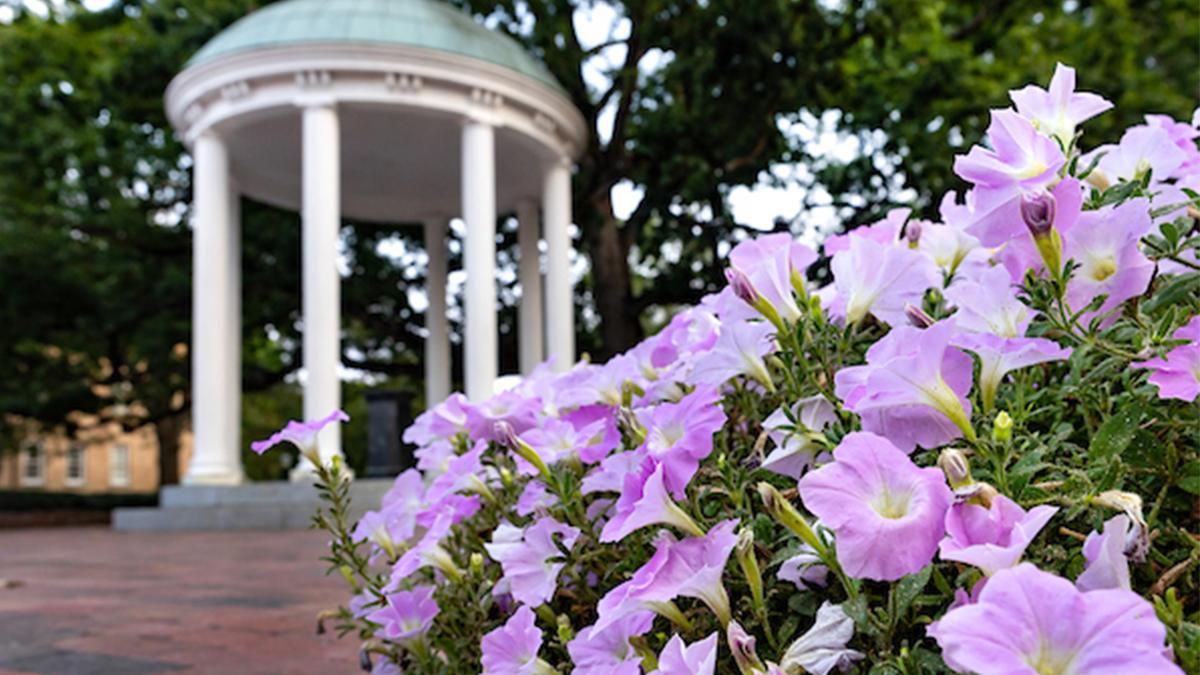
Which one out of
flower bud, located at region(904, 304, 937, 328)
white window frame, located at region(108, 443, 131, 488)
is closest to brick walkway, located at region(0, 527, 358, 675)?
flower bud, located at region(904, 304, 937, 328)

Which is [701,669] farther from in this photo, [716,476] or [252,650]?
[252,650]

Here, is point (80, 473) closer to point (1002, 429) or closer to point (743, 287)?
point (743, 287)

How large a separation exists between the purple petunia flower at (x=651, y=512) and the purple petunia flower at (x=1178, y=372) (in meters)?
0.44

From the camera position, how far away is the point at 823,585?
97 cm

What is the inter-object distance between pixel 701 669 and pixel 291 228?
47.2 feet

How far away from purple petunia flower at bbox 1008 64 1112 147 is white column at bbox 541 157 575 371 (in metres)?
10.6

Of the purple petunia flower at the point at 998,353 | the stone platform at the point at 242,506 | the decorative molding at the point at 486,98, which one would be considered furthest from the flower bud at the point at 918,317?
the decorative molding at the point at 486,98

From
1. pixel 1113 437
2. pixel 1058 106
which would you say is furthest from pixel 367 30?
pixel 1113 437

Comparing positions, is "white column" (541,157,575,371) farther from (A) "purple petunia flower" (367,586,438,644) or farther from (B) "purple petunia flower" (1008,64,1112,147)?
(B) "purple petunia flower" (1008,64,1112,147)

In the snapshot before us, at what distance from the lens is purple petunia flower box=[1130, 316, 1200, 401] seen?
2.77ft

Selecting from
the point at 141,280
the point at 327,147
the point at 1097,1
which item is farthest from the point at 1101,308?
the point at 141,280

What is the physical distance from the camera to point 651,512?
97 cm

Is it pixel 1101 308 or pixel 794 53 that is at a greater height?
Answer: pixel 794 53

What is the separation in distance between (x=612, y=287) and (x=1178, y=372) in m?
12.1
